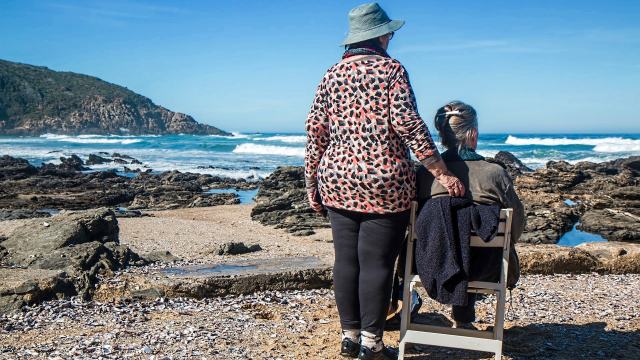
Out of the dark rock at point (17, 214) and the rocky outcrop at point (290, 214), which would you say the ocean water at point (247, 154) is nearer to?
the rocky outcrop at point (290, 214)

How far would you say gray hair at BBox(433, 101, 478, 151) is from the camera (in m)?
2.79

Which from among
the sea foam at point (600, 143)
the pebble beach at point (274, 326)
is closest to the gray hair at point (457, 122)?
the pebble beach at point (274, 326)

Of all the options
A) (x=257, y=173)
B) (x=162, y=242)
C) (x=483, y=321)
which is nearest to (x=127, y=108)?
(x=257, y=173)

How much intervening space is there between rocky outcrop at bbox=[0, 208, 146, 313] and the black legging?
7.44 ft

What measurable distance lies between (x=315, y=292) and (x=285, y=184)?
11185mm

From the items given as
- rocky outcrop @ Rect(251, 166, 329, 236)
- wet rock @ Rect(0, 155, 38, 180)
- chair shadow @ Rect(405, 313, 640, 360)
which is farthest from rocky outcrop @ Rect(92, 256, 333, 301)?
wet rock @ Rect(0, 155, 38, 180)

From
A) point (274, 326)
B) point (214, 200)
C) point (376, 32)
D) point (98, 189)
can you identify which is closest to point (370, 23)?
point (376, 32)

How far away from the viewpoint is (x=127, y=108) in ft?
289

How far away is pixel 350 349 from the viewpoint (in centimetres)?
291

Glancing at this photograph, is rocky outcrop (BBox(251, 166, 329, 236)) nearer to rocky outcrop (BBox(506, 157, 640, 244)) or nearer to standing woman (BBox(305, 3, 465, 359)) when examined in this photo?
rocky outcrop (BBox(506, 157, 640, 244))

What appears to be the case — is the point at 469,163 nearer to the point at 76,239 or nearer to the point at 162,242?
the point at 76,239

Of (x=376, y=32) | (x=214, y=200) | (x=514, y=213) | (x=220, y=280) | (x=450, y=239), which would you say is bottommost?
(x=214, y=200)

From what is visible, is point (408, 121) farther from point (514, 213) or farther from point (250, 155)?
point (250, 155)

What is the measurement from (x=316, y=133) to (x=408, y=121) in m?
0.56
